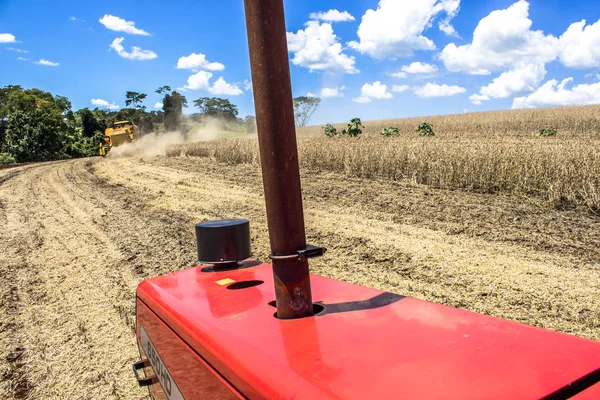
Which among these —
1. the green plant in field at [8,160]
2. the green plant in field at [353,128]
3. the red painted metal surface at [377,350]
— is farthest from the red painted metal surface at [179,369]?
the green plant in field at [8,160]

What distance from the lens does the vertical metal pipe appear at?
4.84 feet

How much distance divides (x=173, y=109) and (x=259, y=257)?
3932 cm

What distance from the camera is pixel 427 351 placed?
1.24m

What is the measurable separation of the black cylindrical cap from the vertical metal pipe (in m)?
0.72

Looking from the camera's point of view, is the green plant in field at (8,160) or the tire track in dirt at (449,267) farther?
the green plant in field at (8,160)

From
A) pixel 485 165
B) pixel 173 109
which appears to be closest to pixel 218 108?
pixel 173 109

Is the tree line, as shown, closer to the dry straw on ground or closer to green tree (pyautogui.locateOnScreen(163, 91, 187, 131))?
green tree (pyautogui.locateOnScreen(163, 91, 187, 131))

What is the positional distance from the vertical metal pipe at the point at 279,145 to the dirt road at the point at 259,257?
2.38 metres

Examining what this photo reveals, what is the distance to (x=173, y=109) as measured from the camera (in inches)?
1690

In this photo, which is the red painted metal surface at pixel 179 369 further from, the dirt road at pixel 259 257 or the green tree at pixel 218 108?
the green tree at pixel 218 108

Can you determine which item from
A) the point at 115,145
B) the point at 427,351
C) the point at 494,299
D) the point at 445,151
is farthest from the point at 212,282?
the point at 115,145

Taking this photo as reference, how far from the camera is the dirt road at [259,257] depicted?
Answer: 396 cm

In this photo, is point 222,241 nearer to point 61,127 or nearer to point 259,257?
point 259,257

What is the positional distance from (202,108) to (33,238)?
39822 mm
